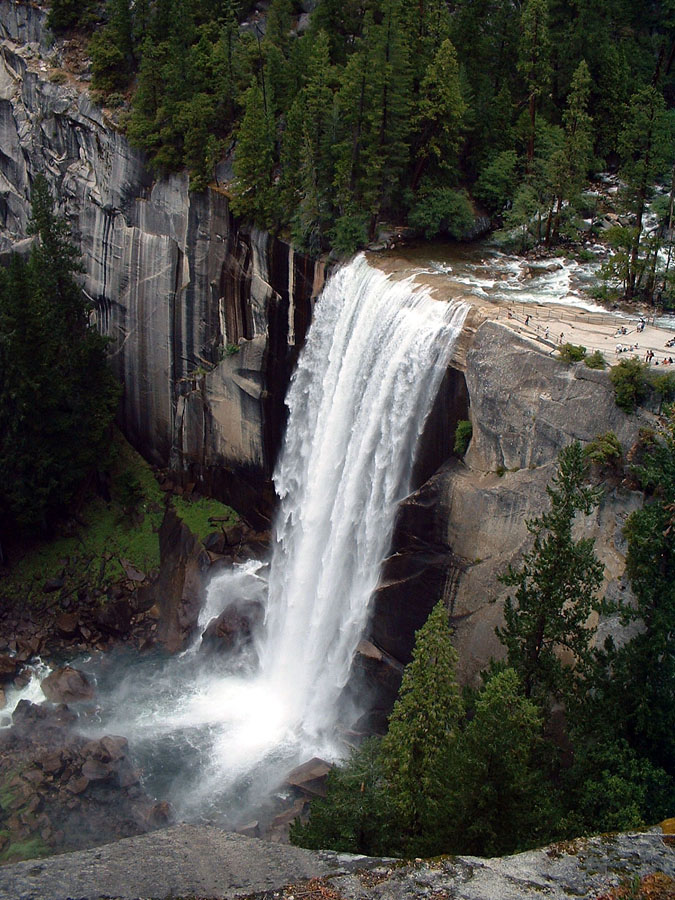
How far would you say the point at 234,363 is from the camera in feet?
130

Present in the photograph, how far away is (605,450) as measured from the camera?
2255cm

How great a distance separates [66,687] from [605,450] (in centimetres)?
2319

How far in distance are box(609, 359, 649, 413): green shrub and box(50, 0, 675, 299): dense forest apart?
944 cm

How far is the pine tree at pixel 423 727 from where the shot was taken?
2044 cm

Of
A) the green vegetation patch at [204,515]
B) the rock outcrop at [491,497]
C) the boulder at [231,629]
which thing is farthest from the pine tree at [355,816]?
the green vegetation patch at [204,515]

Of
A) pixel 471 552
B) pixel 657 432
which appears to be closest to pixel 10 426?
pixel 471 552

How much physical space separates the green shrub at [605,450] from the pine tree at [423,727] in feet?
19.3

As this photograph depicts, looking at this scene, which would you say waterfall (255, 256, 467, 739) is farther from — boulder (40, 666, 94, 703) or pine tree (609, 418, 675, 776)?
pine tree (609, 418, 675, 776)

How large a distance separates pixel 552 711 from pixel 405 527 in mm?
7889

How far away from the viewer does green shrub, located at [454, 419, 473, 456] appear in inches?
1081

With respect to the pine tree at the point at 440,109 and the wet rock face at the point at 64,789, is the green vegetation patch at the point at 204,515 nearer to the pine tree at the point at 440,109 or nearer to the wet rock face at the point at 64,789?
the wet rock face at the point at 64,789

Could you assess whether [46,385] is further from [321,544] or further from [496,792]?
[496,792]

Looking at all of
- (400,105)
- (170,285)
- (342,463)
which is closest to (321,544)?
(342,463)

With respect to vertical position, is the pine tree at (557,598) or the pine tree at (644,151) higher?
the pine tree at (644,151)
